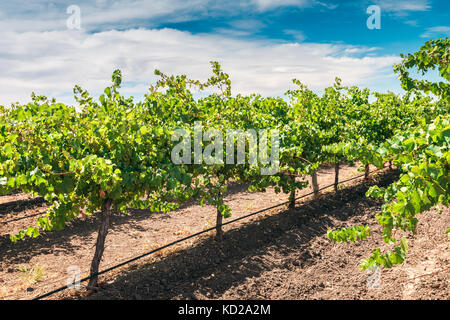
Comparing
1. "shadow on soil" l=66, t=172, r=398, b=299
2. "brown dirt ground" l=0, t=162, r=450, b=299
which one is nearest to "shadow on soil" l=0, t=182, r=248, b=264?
"brown dirt ground" l=0, t=162, r=450, b=299

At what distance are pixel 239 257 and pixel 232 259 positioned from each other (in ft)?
0.60

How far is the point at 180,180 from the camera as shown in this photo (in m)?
5.48

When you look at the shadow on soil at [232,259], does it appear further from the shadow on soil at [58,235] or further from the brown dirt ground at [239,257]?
the shadow on soil at [58,235]

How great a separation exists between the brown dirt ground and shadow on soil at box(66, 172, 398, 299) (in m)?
0.02

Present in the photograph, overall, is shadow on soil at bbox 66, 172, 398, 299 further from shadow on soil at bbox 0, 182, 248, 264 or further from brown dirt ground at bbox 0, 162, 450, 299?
shadow on soil at bbox 0, 182, 248, 264

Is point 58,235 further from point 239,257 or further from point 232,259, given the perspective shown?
point 239,257

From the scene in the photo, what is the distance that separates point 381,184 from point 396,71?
8.32 metres

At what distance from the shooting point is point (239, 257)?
7.06 metres

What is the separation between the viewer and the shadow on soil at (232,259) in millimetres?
5805

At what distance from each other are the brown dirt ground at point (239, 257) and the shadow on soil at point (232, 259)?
0.02m

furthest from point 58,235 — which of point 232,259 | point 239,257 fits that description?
point 239,257

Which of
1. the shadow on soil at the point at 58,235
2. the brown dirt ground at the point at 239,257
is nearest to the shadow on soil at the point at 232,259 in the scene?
the brown dirt ground at the point at 239,257

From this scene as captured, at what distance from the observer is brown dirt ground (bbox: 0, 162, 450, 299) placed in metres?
5.76

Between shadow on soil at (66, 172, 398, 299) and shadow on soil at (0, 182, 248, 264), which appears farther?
shadow on soil at (0, 182, 248, 264)
